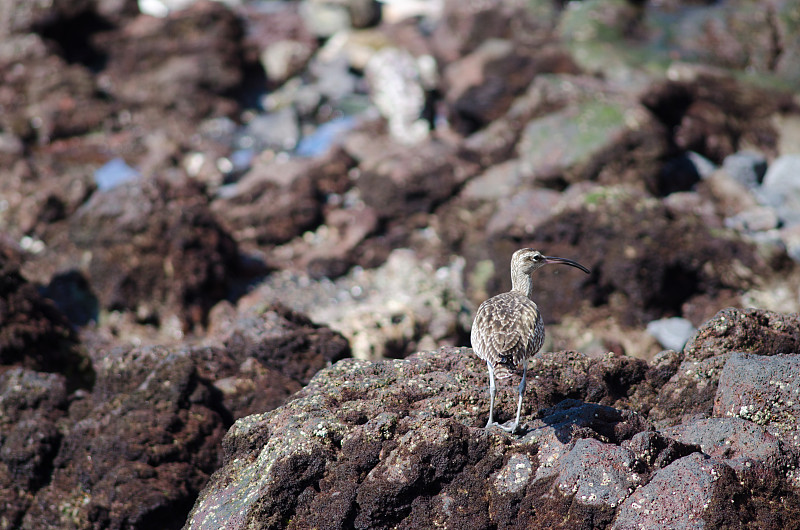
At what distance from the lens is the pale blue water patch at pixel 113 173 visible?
17406 millimetres

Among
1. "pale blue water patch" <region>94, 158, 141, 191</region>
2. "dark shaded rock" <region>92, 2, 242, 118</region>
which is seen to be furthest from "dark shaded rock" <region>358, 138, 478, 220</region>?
"dark shaded rock" <region>92, 2, 242, 118</region>

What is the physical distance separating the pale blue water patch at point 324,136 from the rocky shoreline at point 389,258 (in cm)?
18

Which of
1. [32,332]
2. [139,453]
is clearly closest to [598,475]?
[139,453]

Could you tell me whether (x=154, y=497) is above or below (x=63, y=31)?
above

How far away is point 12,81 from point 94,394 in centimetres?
1534

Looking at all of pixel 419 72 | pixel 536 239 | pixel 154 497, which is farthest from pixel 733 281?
pixel 419 72

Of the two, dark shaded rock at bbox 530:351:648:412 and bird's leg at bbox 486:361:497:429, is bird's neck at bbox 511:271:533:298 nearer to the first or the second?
dark shaded rock at bbox 530:351:648:412

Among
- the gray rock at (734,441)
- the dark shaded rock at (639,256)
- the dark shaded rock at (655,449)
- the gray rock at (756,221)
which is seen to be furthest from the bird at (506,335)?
the gray rock at (756,221)

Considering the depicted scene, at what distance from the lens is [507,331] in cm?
602

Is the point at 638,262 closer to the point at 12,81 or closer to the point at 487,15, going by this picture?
the point at 487,15

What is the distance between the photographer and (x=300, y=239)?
52.3ft

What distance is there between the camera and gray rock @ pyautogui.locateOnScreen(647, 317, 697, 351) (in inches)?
442

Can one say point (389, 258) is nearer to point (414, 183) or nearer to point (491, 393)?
point (414, 183)

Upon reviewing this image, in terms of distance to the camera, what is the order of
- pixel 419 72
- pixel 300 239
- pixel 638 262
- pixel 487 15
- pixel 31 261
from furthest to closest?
pixel 487 15 → pixel 419 72 → pixel 300 239 → pixel 31 261 → pixel 638 262
